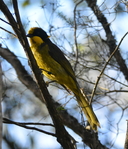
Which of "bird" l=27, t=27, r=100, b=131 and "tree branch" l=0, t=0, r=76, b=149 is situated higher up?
"bird" l=27, t=27, r=100, b=131

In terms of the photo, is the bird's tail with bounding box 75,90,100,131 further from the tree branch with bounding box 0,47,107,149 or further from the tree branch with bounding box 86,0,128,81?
the tree branch with bounding box 86,0,128,81

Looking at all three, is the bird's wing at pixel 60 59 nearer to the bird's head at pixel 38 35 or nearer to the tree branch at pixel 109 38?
the bird's head at pixel 38 35

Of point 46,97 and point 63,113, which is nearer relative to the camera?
point 46,97

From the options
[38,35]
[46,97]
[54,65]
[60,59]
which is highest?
[38,35]

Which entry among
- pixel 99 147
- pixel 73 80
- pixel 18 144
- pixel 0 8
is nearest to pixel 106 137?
pixel 99 147

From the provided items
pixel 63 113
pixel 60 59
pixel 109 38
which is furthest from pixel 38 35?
pixel 63 113

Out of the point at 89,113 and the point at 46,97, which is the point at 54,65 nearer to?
the point at 89,113

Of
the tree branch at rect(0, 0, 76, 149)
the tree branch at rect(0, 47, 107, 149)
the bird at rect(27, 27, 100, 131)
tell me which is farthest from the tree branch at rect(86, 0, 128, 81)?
the tree branch at rect(0, 0, 76, 149)

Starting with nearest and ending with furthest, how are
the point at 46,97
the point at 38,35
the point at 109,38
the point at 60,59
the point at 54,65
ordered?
the point at 46,97 < the point at 54,65 < the point at 60,59 < the point at 38,35 < the point at 109,38

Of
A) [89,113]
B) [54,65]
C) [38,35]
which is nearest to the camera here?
[89,113]

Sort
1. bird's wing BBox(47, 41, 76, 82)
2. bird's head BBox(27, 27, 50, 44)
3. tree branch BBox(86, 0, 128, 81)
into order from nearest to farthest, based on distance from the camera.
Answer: bird's wing BBox(47, 41, 76, 82) < bird's head BBox(27, 27, 50, 44) < tree branch BBox(86, 0, 128, 81)

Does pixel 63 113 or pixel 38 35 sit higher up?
pixel 38 35

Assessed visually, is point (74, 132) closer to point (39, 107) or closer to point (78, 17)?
point (78, 17)

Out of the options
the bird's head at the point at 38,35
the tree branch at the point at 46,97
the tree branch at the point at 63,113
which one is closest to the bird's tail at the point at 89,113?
the tree branch at the point at 63,113
